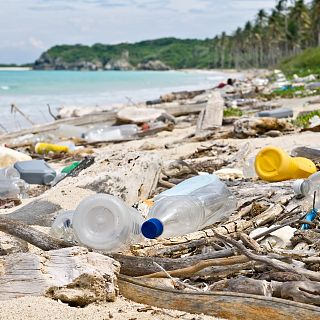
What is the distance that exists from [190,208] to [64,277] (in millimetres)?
1332

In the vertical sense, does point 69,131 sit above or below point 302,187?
below

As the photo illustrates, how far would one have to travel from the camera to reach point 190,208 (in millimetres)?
4078

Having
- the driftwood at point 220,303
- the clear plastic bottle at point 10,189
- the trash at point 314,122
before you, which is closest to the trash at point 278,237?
the driftwood at point 220,303

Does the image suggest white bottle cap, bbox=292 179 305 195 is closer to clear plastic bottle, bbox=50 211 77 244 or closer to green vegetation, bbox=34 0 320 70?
clear plastic bottle, bbox=50 211 77 244

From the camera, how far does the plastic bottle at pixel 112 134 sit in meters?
10.8

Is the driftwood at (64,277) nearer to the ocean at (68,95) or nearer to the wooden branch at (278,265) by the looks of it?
the wooden branch at (278,265)

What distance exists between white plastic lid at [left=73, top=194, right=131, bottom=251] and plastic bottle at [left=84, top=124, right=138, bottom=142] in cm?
696

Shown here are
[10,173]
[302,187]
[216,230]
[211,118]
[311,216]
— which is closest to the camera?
[216,230]

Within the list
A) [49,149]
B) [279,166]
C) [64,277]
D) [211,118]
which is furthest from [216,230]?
[211,118]

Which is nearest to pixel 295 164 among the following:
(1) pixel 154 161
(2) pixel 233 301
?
(1) pixel 154 161

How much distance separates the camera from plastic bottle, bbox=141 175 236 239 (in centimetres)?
391

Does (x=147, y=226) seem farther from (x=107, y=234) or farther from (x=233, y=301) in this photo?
(x=233, y=301)

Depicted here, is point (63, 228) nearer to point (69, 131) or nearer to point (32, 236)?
point (32, 236)

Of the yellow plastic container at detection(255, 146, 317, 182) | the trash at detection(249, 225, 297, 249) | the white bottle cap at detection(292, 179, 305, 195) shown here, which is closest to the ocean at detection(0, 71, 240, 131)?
the yellow plastic container at detection(255, 146, 317, 182)
